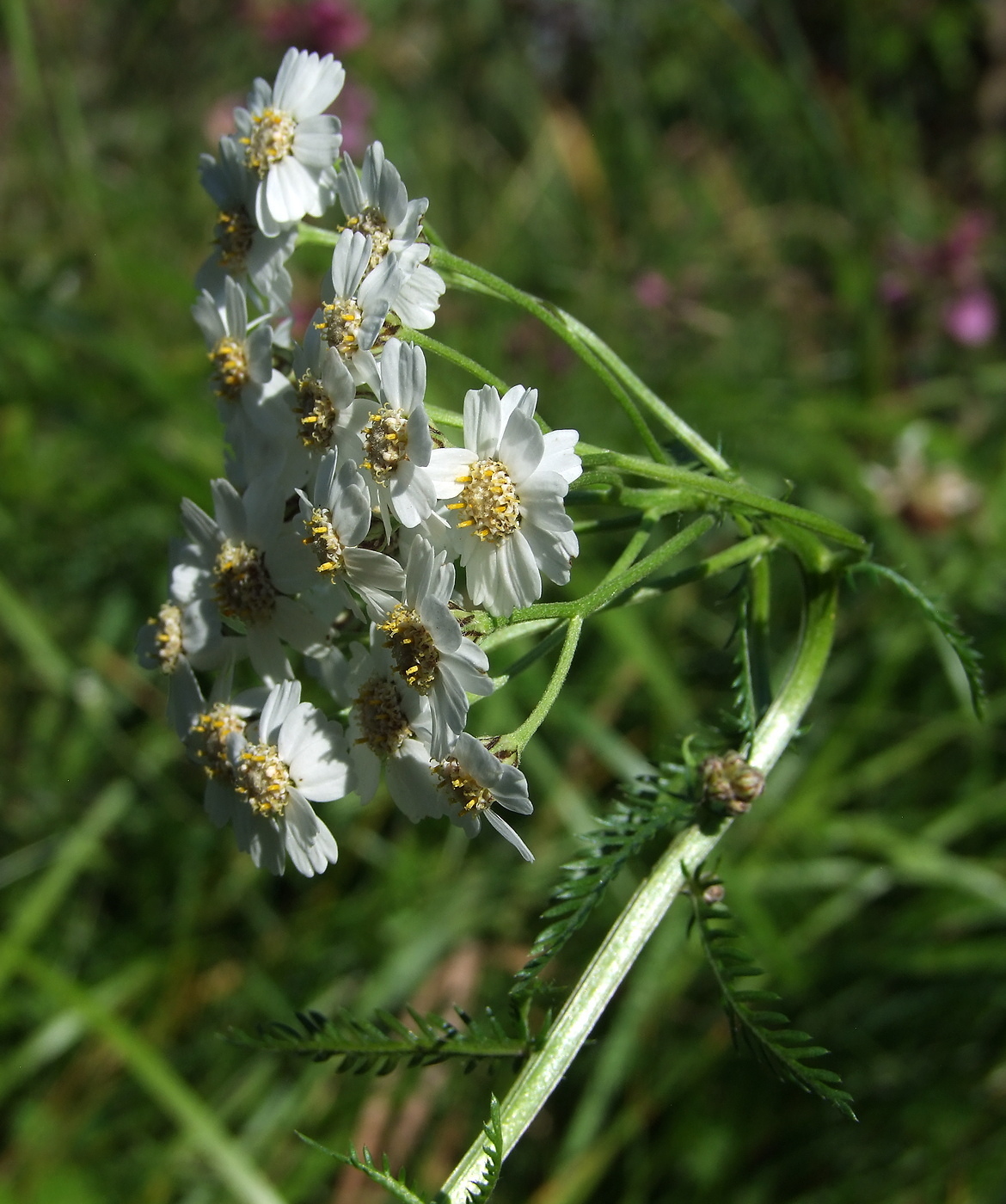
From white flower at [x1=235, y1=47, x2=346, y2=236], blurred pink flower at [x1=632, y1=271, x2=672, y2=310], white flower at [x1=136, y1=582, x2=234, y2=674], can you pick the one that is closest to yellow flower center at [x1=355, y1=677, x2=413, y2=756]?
white flower at [x1=136, y1=582, x2=234, y2=674]

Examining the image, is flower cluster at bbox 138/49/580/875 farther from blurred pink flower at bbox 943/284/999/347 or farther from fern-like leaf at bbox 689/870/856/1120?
blurred pink flower at bbox 943/284/999/347

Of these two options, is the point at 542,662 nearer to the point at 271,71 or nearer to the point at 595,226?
the point at 595,226

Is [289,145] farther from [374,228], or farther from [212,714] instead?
[212,714]

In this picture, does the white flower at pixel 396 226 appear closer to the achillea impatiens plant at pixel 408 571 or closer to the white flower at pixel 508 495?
the achillea impatiens plant at pixel 408 571

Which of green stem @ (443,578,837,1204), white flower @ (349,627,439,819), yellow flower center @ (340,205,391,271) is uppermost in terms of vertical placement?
yellow flower center @ (340,205,391,271)

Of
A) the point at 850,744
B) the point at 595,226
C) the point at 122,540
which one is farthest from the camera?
the point at 595,226

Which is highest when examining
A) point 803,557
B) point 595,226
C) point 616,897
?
point 803,557

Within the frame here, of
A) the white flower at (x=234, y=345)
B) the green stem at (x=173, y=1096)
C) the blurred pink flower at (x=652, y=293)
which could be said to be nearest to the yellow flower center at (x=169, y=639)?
the white flower at (x=234, y=345)

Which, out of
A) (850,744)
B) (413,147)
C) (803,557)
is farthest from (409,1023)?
(413,147)

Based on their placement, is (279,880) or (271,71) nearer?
(279,880)
